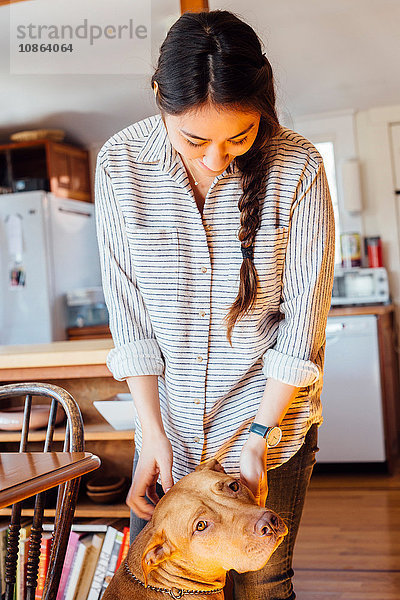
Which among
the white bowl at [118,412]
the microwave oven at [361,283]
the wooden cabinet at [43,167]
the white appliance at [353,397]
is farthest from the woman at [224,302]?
the wooden cabinet at [43,167]

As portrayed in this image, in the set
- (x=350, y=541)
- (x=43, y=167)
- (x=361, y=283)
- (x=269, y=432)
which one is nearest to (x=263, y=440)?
(x=269, y=432)

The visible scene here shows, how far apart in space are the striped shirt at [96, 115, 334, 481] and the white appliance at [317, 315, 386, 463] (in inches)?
113

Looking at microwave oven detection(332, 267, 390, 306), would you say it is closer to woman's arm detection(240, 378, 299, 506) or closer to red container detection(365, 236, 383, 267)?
red container detection(365, 236, 383, 267)

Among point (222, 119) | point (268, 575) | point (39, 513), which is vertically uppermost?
point (222, 119)

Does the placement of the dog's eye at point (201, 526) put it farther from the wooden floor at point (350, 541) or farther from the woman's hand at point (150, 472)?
the wooden floor at point (350, 541)

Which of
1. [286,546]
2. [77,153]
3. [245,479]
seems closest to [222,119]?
[245,479]

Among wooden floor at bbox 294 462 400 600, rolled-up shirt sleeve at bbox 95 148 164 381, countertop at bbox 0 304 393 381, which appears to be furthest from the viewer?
wooden floor at bbox 294 462 400 600

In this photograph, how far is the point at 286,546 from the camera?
47.5 inches

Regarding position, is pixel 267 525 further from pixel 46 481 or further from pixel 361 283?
pixel 361 283

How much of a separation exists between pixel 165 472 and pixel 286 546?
25 cm

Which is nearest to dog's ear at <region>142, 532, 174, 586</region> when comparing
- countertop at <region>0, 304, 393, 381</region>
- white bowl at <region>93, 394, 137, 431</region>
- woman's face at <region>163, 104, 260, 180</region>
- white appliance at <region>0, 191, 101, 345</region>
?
woman's face at <region>163, 104, 260, 180</region>

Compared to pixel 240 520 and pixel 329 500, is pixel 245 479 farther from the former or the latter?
pixel 329 500

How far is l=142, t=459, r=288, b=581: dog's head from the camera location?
0.99 meters

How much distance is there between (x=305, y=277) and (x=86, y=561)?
4.36 feet
